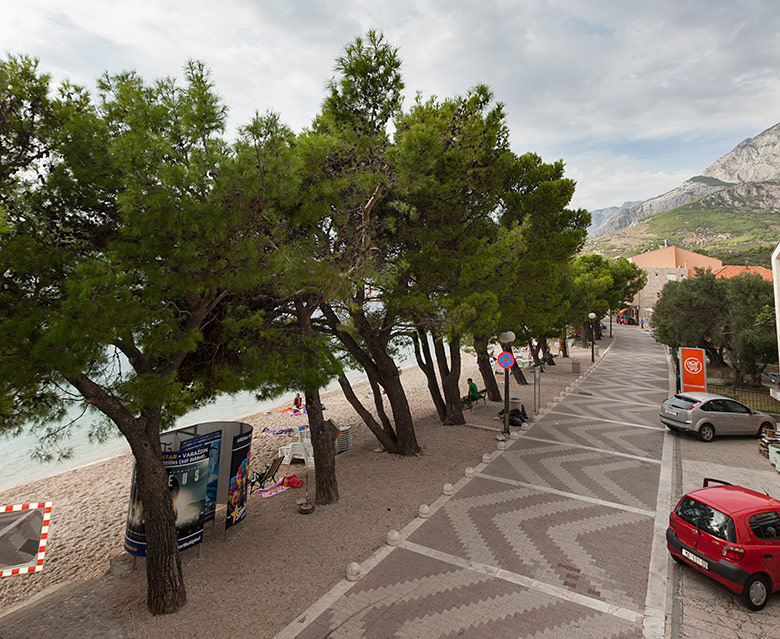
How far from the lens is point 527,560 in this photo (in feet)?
20.9

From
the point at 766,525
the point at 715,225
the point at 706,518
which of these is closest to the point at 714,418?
the point at 766,525

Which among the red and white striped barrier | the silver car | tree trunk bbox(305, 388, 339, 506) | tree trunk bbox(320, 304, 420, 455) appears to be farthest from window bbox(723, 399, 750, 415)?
the red and white striped barrier

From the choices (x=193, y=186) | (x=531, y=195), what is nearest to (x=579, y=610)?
(x=193, y=186)

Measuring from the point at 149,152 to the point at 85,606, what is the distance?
619 cm

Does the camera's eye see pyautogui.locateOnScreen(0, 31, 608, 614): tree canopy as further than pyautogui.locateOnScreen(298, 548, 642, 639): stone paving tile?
No

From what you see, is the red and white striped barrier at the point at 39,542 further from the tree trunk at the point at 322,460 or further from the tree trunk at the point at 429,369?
the tree trunk at the point at 429,369

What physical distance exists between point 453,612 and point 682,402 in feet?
37.8

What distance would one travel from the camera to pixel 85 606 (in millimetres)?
5730

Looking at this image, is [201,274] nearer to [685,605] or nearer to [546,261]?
[685,605]

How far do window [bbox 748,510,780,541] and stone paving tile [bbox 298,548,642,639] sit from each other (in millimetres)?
2108

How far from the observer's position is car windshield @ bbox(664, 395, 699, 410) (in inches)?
501

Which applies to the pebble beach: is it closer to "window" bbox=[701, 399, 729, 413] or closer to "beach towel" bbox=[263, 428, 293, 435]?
"beach towel" bbox=[263, 428, 293, 435]

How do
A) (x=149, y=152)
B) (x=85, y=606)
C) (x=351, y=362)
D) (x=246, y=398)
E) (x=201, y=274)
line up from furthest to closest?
(x=246, y=398)
(x=351, y=362)
(x=85, y=606)
(x=201, y=274)
(x=149, y=152)

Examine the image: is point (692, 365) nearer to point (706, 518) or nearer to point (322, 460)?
point (706, 518)
